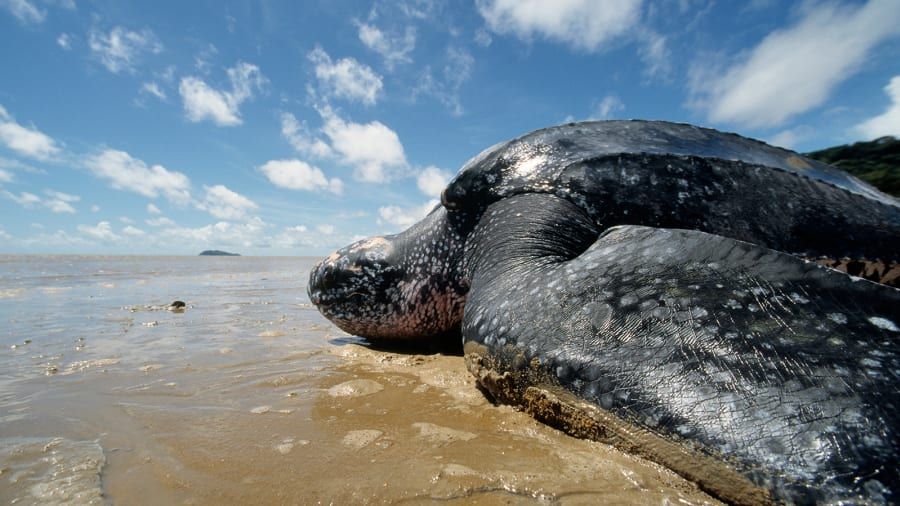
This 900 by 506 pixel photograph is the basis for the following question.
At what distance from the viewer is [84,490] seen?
3.47ft

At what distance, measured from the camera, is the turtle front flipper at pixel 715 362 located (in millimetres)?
905

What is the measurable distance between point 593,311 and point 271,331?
9.17ft

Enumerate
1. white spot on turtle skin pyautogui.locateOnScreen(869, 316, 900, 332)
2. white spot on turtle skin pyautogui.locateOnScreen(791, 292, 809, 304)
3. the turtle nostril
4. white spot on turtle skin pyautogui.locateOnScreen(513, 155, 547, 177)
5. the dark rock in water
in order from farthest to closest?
1. the dark rock in water
2. the turtle nostril
3. white spot on turtle skin pyautogui.locateOnScreen(513, 155, 547, 177)
4. white spot on turtle skin pyautogui.locateOnScreen(791, 292, 809, 304)
5. white spot on turtle skin pyautogui.locateOnScreen(869, 316, 900, 332)

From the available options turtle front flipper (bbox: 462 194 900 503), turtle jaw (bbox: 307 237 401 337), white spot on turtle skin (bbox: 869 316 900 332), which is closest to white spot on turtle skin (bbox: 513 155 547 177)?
turtle front flipper (bbox: 462 194 900 503)

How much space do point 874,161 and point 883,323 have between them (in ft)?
18.0

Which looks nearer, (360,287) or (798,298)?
(798,298)

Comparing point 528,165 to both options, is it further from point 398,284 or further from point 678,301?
point 678,301

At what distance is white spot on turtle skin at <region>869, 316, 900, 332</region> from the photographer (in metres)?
1.04

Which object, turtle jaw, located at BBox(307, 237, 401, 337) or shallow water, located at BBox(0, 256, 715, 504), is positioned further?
turtle jaw, located at BBox(307, 237, 401, 337)

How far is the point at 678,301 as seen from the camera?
1279 millimetres

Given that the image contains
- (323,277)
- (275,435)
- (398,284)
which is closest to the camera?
(275,435)

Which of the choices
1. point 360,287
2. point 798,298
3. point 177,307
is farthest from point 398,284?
point 177,307

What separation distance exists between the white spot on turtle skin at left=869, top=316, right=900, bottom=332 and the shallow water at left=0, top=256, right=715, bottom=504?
2.06ft

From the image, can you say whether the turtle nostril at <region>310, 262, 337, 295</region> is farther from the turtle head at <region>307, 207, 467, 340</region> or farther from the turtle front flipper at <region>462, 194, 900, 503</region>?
the turtle front flipper at <region>462, 194, 900, 503</region>
